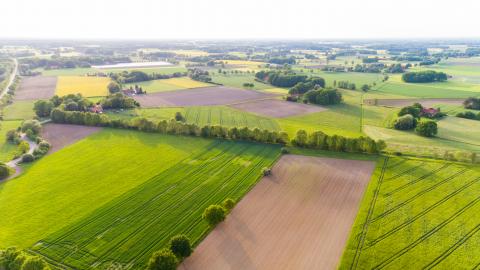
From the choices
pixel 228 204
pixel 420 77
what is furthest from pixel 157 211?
pixel 420 77

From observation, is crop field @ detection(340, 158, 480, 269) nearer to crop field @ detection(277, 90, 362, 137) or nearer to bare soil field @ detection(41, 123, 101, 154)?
crop field @ detection(277, 90, 362, 137)

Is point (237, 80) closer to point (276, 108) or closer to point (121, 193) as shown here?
point (276, 108)

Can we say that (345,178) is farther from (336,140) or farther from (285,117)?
(285,117)

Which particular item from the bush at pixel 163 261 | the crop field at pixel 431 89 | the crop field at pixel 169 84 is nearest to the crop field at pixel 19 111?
the crop field at pixel 169 84

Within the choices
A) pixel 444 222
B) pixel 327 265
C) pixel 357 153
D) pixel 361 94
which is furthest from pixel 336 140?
pixel 361 94

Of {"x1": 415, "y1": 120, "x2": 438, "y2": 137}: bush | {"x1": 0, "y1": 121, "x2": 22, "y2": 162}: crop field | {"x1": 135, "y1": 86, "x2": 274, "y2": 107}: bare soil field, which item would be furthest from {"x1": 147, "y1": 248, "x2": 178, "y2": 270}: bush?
{"x1": 135, "y1": 86, "x2": 274, "y2": 107}: bare soil field
